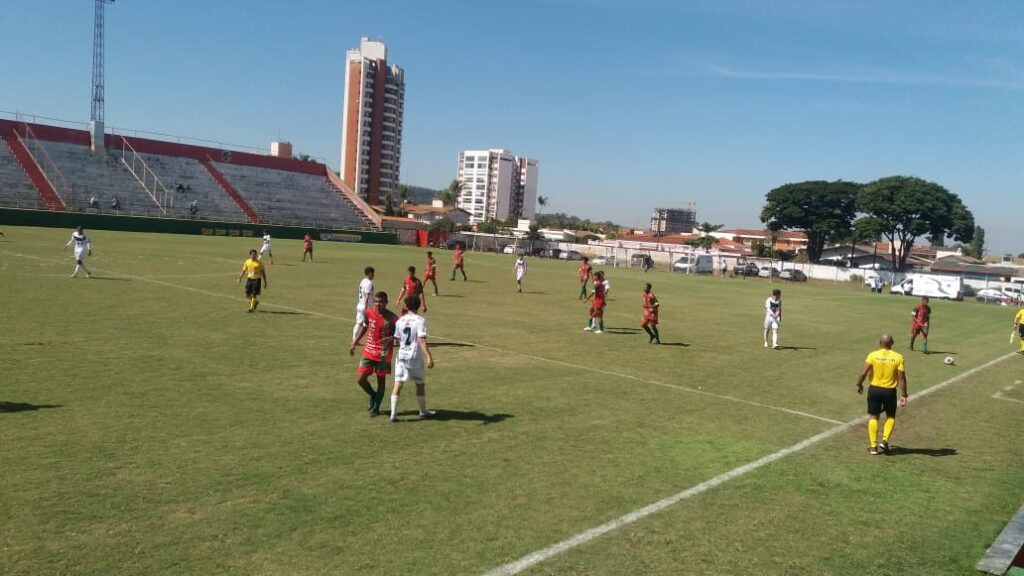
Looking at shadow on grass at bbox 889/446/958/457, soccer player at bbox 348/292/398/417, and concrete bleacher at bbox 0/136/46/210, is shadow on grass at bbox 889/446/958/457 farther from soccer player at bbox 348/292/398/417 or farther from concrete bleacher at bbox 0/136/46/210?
concrete bleacher at bbox 0/136/46/210

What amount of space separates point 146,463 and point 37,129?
78379mm

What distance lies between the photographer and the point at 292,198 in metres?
84.5

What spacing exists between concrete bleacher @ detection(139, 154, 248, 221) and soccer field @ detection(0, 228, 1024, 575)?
56.5m

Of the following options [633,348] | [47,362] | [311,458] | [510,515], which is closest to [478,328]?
[633,348]

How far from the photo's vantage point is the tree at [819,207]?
93875mm

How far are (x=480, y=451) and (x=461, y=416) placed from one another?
1.76 meters

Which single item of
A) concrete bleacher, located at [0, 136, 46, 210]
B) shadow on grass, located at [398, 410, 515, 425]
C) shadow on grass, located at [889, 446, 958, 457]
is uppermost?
concrete bleacher, located at [0, 136, 46, 210]

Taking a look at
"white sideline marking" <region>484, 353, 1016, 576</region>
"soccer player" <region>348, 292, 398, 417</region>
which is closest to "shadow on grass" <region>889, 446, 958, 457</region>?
"white sideline marking" <region>484, 353, 1016, 576</region>

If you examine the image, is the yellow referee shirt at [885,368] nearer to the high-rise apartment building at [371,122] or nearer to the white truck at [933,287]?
the white truck at [933,287]

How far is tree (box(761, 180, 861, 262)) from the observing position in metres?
93.9

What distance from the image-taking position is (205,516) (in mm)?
7012

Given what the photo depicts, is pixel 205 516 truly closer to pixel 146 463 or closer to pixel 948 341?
pixel 146 463

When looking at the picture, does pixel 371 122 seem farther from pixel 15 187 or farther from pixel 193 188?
pixel 15 187

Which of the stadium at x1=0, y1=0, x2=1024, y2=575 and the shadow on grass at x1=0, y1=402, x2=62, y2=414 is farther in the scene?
the shadow on grass at x1=0, y1=402, x2=62, y2=414
